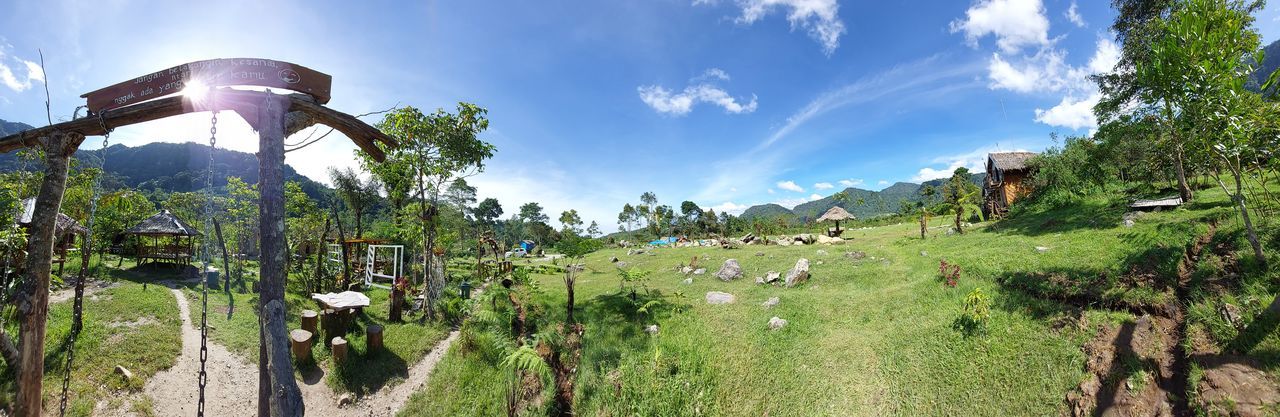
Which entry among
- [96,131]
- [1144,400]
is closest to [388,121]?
[96,131]

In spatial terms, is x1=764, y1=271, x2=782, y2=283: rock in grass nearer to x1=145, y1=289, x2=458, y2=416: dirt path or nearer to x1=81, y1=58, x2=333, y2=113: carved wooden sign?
x1=145, y1=289, x2=458, y2=416: dirt path

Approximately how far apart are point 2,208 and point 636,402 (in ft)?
37.1

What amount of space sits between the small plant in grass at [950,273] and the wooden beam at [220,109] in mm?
10780

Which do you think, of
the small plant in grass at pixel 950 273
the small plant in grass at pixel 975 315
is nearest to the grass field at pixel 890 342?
the small plant in grass at pixel 975 315

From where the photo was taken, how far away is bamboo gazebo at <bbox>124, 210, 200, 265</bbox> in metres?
18.7

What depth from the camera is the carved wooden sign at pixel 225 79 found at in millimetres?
3725

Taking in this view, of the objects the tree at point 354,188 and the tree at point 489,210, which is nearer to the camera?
the tree at point 354,188

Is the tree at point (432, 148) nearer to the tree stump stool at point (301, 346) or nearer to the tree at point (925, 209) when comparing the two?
the tree stump stool at point (301, 346)

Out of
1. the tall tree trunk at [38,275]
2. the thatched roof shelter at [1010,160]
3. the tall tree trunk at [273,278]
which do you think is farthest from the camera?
the thatched roof shelter at [1010,160]

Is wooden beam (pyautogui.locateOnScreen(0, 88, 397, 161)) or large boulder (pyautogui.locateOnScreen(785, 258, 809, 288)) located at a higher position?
wooden beam (pyautogui.locateOnScreen(0, 88, 397, 161))

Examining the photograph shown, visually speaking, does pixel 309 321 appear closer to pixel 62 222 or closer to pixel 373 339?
pixel 373 339

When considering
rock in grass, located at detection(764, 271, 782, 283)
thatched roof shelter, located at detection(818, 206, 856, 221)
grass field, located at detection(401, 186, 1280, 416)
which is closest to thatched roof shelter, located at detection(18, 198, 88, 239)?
grass field, located at detection(401, 186, 1280, 416)

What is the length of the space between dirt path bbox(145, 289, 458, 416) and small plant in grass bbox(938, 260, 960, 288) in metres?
11.4

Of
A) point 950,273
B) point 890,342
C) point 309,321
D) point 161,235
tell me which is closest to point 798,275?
point 950,273
